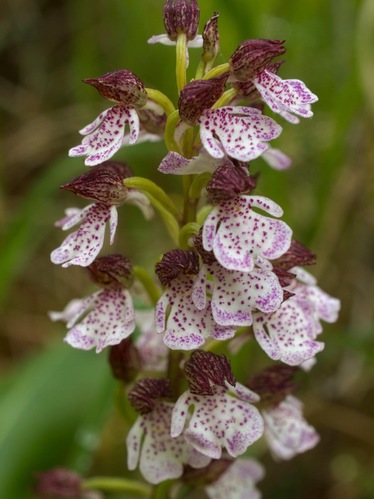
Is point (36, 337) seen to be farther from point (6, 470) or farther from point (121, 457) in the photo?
point (6, 470)

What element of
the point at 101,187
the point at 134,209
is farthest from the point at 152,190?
the point at 134,209

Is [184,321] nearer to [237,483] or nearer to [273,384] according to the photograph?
[273,384]

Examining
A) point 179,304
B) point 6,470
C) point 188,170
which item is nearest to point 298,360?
point 179,304

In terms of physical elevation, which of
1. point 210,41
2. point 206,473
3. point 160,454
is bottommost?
point 206,473

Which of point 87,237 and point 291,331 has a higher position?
point 87,237

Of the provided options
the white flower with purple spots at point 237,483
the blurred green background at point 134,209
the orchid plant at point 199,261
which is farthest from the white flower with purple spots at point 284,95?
the blurred green background at point 134,209

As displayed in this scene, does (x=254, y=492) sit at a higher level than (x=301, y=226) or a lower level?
higher
